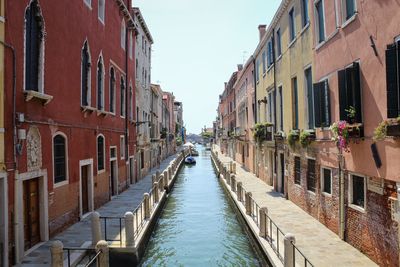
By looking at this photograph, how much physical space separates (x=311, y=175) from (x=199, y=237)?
439 centimetres

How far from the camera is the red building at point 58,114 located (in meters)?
8.84

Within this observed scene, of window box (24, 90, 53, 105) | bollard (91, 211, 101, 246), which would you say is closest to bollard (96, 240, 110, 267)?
bollard (91, 211, 101, 246)

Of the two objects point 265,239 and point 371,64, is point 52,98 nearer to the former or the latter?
point 265,239

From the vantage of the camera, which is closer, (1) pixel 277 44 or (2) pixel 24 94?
(2) pixel 24 94

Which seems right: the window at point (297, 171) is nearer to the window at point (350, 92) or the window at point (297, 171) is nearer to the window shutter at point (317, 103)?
the window shutter at point (317, 103)

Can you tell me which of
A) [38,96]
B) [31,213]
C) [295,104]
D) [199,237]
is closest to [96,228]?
[31,213]

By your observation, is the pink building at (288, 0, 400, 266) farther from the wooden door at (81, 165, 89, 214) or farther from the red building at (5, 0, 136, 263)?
the wooden door at (81, 165, 89, 214)

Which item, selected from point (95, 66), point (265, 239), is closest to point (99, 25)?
point (95, 66)

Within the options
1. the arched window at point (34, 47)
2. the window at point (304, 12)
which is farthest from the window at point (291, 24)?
the arched window at point (34, 47)

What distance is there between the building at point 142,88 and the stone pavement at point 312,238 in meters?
12.3

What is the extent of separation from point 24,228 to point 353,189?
316 inches

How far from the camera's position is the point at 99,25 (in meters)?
16.0

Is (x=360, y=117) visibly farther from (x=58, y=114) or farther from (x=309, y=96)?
(x=58, y=114)

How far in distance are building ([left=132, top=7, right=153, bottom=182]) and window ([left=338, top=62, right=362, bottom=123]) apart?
17.2m
